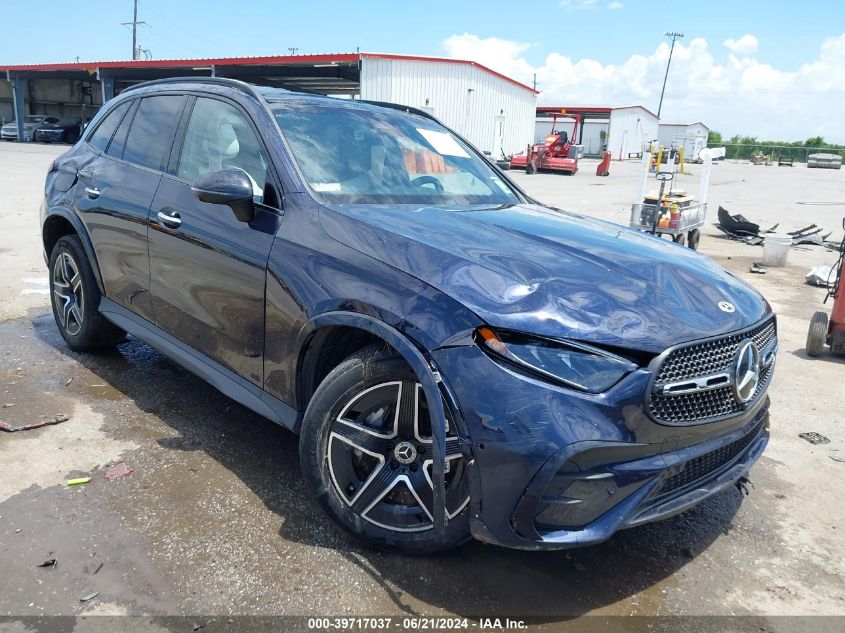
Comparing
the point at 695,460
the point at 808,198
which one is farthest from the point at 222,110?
the point at 808,198

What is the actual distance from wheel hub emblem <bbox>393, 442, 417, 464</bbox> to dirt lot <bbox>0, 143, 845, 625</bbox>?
465mm

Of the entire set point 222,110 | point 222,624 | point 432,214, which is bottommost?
point 222,624

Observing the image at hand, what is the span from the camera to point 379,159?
3469 mm

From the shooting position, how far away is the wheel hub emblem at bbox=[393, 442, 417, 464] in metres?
2.53

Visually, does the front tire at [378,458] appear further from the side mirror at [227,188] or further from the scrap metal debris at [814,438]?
the scrap metal debris at [814,438]

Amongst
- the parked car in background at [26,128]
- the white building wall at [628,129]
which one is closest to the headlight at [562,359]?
the parked car in background at [26,128]

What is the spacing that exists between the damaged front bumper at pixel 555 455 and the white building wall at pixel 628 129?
6080cm

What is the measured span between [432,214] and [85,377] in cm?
289

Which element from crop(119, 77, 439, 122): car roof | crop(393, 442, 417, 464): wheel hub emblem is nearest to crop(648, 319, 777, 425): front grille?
crop(393, 442, 417, 464): wheel hub emblem

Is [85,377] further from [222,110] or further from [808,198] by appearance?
[808,198]

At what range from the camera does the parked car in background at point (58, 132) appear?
40.1m

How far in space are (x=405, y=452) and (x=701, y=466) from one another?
110cm

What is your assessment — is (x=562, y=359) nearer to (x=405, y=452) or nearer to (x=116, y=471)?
(x=405, y=452)

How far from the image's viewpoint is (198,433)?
377 cm
